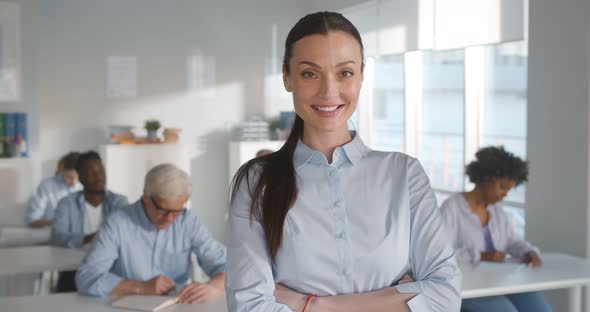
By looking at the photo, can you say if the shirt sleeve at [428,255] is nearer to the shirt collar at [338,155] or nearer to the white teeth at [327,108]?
the shirt collar at [338,155]

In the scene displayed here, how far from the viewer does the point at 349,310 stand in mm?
1452

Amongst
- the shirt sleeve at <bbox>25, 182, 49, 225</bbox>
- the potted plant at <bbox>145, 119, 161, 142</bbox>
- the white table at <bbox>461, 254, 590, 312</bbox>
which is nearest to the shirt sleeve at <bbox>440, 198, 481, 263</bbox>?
the white table at <bbox>461, 254, 590, 312</bbox>

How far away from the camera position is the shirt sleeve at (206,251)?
365 centimetres

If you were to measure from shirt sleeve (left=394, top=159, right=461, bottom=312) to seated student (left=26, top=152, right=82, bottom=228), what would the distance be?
181 inches

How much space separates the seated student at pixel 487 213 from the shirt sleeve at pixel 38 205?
12.0ft

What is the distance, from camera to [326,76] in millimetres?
1414

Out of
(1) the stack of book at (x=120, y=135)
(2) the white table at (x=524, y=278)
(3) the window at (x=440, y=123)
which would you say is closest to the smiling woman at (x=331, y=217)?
(2) the white table at (x=524, y=278)

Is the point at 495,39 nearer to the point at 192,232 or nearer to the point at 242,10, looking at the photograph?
the point at 192,232

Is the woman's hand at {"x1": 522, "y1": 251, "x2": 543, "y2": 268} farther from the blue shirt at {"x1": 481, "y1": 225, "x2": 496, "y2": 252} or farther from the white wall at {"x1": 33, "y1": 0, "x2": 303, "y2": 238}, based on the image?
the white wall at {"x1": 33, "y1": 0, "x2": 303, "y2": 238}

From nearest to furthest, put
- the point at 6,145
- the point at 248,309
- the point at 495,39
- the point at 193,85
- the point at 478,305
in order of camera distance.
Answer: the point at 248,309
the point at 478,305
the point at 495,39
the point at 6,145
the point at 193,85

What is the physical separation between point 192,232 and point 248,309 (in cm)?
226

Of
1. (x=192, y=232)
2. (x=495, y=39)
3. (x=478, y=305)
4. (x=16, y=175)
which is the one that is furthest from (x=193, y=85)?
(x=478, y=305)

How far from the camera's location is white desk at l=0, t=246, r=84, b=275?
3.77 meters

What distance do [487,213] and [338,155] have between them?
2.82 metres
